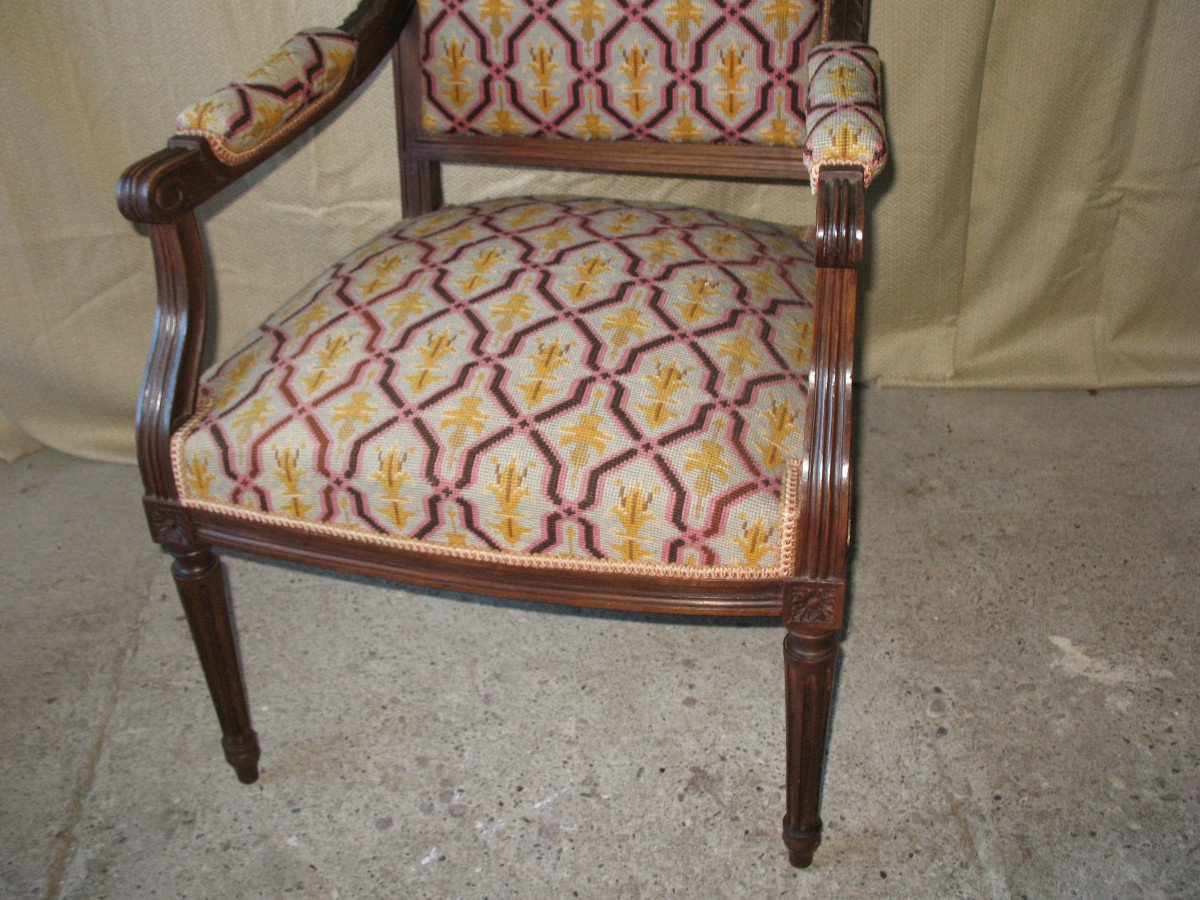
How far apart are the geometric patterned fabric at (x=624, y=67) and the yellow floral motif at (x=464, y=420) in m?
0.52

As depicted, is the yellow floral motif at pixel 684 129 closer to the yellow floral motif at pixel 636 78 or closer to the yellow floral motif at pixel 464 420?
the yellow floral motif at pixel 636 78

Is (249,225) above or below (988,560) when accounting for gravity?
above

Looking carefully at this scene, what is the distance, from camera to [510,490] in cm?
107

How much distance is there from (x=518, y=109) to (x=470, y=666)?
77cm

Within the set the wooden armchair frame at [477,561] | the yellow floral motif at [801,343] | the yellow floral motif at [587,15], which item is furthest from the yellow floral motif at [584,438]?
the yellow floral motif at [587,15]

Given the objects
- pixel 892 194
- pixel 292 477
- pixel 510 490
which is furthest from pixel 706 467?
pixel 892 194

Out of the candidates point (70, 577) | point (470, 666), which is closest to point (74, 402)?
point (70, 577)

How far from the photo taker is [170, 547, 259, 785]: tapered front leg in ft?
4.06

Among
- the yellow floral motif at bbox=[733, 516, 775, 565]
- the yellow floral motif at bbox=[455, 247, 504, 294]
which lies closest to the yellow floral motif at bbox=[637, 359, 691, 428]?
the yellow floral motif at bbox=[733, 516, 775, 565]

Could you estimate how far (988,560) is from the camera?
69.3 inches

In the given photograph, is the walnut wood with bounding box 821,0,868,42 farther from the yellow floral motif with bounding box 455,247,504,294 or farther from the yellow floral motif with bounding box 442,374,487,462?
the yellow floral motif with bounding box 442,374,487,462

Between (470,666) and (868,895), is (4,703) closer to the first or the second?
(470,666)

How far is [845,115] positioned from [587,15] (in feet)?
1.59

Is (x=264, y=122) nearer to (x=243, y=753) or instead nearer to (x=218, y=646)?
(x=218, y=646)
